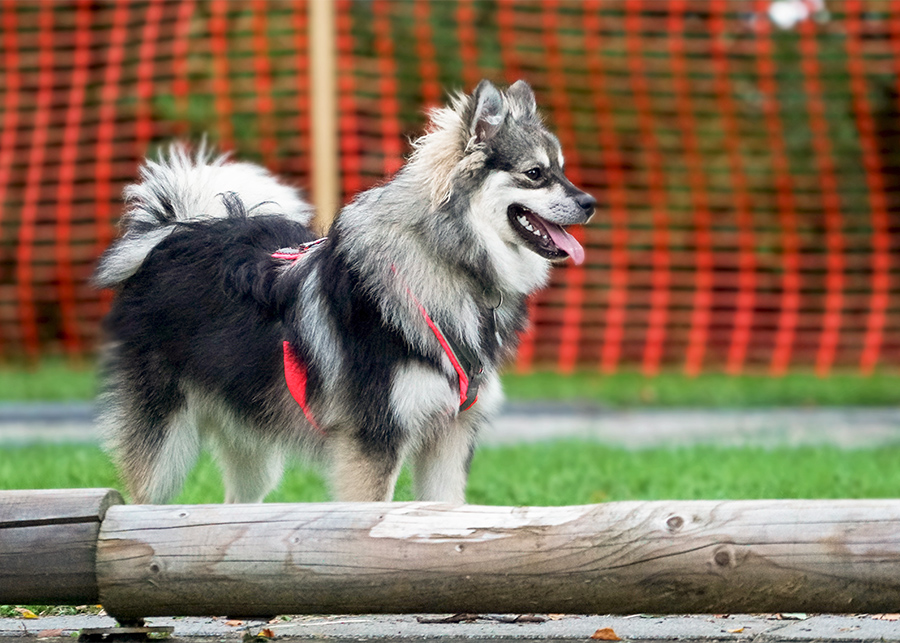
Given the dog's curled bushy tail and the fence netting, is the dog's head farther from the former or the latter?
the fence netting

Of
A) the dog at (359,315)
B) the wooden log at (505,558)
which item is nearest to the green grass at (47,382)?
the dog at (359,315)

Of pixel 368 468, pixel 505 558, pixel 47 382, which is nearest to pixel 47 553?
pixel 368 468

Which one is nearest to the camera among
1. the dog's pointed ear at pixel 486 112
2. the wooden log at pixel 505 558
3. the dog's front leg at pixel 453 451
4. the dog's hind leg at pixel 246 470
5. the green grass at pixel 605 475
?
the wooden log at pixel 505 558

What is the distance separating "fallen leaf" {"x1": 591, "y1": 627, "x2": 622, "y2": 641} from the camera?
9.73 ft

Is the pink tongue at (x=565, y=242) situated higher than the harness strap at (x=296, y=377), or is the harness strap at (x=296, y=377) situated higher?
the pink tongue at (x=565, y=242)

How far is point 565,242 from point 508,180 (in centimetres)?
30

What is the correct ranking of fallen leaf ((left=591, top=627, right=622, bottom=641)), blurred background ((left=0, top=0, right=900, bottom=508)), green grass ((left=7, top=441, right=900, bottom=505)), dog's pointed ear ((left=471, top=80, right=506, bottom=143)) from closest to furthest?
fallen leaf ((left=591, top=627, right=622, bottom=641))
dog's pointed ear ((left=471, top=80, right=506, bottom=143))
green grass ((left=7, top=441, right=900, bottom=505))
blurred background ((left=0, top=0, right=900, bottom=508))

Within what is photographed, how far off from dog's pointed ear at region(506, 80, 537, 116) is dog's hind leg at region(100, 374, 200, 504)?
1627 millimetres

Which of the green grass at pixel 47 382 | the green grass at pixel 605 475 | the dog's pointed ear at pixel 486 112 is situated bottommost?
the green grass at pixel 605 475

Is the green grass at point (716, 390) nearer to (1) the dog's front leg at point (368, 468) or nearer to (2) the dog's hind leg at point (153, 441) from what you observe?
(2) the dog's hind leg at point (153, 441)

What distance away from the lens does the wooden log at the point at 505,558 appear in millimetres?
2652

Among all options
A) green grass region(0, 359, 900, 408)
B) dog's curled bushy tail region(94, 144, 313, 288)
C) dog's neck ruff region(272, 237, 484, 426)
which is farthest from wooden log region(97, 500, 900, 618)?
green grass region(0, 359, 900, 408)

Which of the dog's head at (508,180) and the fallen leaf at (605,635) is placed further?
the dog's head at (508,180)

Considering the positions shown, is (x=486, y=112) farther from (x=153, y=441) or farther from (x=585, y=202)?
(x=153, y=441)
